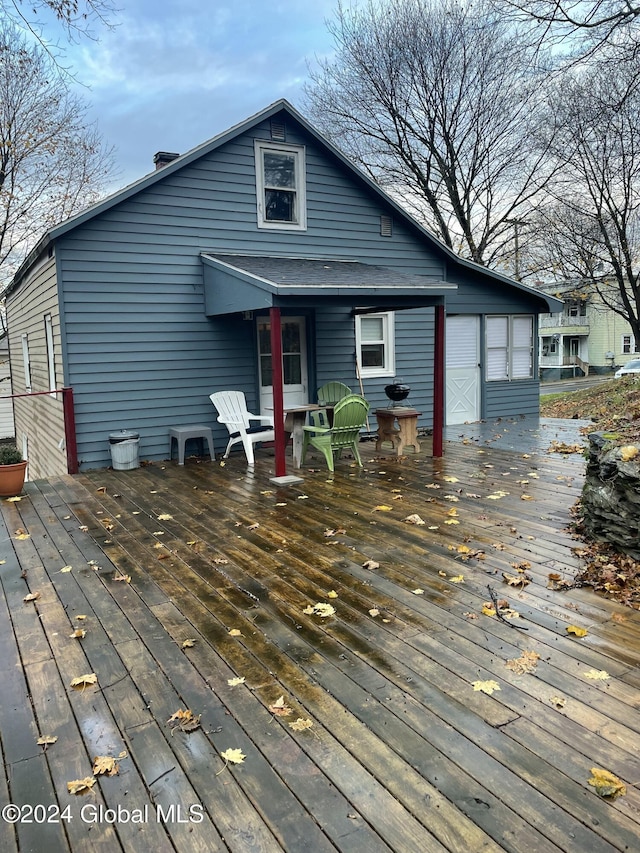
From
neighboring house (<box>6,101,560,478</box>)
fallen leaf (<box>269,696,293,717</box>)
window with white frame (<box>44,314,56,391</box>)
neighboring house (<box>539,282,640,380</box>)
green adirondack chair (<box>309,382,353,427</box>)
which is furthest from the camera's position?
neighboring house (<box>539,282,640,380</box>)

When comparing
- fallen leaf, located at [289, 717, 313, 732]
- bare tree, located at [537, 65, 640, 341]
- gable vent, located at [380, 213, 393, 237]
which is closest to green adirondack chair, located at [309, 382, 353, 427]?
gable vent, located at [380, 213, 393, 237]

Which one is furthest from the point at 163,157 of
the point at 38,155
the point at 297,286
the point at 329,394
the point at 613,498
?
the point at 38,155

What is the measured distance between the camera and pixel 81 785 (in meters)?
2.15

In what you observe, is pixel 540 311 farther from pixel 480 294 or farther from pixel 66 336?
pixel 66 336

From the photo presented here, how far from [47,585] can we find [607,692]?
11.4 ft

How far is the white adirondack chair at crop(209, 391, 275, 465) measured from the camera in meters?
8.22

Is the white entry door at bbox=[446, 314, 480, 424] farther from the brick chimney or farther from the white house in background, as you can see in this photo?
the white house in background

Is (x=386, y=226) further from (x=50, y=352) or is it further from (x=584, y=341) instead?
(x=584, y=341)

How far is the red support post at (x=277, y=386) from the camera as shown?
693 centimetres

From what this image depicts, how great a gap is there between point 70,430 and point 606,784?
7301 mm

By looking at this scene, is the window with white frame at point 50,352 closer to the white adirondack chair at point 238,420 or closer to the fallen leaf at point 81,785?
the white adirondack chair at point 238,420

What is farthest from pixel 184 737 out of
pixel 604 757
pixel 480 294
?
pixel 480 294

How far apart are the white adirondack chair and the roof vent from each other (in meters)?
3.98

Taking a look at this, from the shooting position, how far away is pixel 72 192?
765 inches
